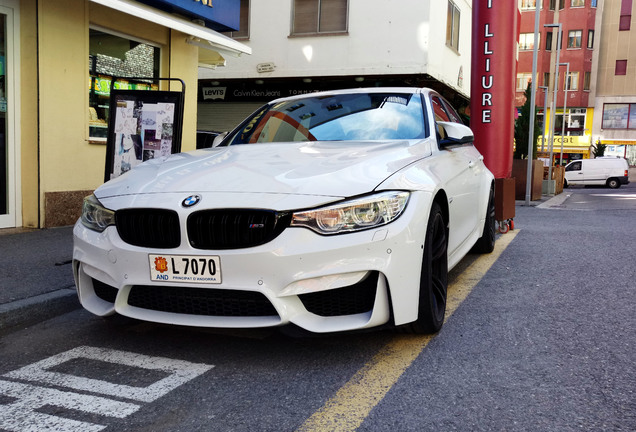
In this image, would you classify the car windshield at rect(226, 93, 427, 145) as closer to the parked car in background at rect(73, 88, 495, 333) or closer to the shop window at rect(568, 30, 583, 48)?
the parked car in background at rect(73, 88, 495, 333)

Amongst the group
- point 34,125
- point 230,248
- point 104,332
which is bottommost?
point 104,332

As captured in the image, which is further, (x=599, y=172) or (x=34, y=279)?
(x=599, y=172)

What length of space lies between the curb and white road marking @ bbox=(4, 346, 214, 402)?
715 mm

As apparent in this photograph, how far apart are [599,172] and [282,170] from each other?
35.8 metres

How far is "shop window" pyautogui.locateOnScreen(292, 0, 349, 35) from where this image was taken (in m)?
17.4

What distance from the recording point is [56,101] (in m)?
7.78

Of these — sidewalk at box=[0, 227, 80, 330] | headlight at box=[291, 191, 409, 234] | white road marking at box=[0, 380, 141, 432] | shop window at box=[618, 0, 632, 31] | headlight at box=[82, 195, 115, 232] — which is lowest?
white road marking at box=[0, 380, 141, 432]

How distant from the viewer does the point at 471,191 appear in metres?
5.12

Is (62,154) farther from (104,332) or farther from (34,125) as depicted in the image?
(104,332)

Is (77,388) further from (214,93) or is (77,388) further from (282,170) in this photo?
(214,93)

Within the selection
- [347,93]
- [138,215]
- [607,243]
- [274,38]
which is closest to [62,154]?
[347,93]

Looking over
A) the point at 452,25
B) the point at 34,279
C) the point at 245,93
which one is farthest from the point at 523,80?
the point at 34,279

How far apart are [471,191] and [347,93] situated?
1.31m

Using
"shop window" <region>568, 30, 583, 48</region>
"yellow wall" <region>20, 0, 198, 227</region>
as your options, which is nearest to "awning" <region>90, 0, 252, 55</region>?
"yellow wall" <region>20, 0, 198, 227</region>
